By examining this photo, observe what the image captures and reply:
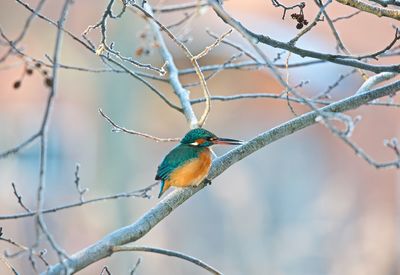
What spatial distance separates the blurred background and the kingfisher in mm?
2466

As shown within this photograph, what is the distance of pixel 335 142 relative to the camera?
4.57 metres

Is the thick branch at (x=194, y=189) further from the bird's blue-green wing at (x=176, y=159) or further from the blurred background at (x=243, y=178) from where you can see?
the blurred background at (x=243, y=178)

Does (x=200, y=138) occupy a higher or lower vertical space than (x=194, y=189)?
higher

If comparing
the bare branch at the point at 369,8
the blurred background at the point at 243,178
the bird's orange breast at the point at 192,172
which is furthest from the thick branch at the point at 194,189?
the blurred background at the point at 243,178

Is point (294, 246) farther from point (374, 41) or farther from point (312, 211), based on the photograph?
point (374, 41)

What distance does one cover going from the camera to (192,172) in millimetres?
1513

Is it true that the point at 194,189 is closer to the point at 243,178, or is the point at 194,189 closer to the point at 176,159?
the point at 176,159

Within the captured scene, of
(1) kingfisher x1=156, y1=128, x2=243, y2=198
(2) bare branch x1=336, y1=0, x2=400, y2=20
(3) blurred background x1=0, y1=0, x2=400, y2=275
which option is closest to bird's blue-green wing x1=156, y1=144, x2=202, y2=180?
(1) kingfisher x1=156, y1=128, x2=243, y2=198

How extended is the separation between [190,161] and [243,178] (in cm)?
291

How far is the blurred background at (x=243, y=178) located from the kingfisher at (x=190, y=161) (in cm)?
247

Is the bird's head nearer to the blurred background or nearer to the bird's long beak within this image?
the bird's long beak

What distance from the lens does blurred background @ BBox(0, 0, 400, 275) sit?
14.0 feet

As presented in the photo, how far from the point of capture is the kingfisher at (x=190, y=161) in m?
1.52

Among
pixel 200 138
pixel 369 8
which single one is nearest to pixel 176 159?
pixel 200 138
